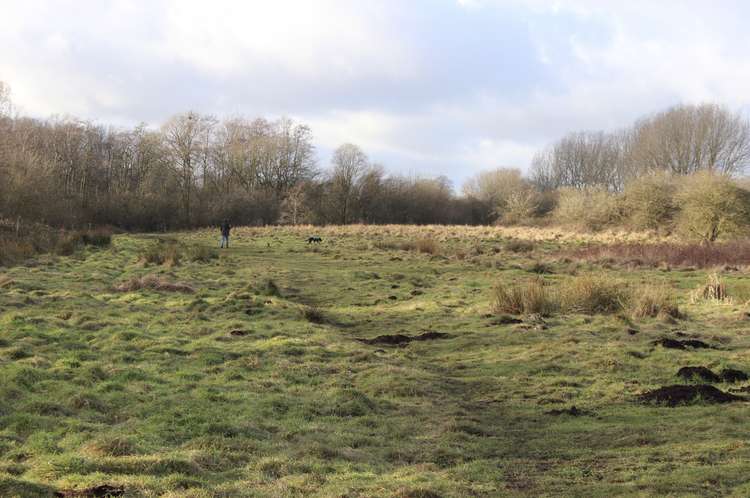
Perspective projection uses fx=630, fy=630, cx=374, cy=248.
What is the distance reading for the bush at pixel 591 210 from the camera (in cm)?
5391

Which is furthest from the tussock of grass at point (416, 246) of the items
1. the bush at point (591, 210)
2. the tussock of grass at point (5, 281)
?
the bush at point (591, 210)

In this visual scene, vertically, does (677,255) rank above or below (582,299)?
above

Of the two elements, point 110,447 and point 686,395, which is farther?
point 686,395

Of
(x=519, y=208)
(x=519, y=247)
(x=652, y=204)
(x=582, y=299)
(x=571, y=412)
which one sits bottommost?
(x=571, y=412)

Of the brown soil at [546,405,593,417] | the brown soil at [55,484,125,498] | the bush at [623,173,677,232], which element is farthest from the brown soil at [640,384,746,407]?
the bush at [623,173,677,232]

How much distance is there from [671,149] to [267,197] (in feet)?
162

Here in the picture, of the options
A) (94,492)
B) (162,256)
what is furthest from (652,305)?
(162,256)

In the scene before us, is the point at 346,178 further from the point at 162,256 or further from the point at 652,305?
the point at 652,305

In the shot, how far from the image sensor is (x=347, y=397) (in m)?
9.11

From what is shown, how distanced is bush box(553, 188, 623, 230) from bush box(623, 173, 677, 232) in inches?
61.3

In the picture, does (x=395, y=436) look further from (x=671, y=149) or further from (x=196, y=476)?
(x=671, y=149)

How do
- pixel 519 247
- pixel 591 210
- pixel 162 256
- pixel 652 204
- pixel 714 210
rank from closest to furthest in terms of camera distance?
pixel 162 256, pixel 519 247, pixel 714 210, pixel 652 204, pixel 591 210

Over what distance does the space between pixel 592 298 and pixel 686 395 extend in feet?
24.8

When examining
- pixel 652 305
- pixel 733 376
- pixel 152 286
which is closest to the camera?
pixel 733 376
